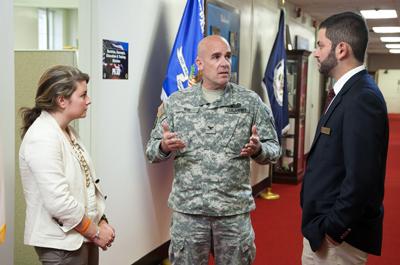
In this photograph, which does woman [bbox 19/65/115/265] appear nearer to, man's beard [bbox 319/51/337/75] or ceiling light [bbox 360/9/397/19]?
man's beard [bbox 319/51/337/75]

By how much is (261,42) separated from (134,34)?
3147 millimetres

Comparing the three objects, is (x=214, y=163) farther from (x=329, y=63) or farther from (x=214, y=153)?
(x=329, y=63)

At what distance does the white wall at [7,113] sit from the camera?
1.94m

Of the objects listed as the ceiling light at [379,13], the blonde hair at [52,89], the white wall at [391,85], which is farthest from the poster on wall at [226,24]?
the white wall at [391,85]

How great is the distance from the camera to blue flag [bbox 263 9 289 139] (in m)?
5.41

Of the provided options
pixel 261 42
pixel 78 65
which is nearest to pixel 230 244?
pixel 78 65

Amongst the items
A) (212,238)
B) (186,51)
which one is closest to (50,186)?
(212,238)

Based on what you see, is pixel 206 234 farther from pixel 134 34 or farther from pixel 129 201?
pixel 134 34

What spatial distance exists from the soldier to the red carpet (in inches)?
61.9

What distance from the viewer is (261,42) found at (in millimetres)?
5879

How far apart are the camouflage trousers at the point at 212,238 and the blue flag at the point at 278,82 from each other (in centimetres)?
337

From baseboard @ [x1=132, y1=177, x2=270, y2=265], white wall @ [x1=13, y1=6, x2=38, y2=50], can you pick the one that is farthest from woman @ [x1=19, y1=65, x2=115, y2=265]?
white wall @ [x1=13, y1=6, x2=38, y2=50]

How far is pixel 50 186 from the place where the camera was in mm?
1654

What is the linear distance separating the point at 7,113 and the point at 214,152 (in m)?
0.94
